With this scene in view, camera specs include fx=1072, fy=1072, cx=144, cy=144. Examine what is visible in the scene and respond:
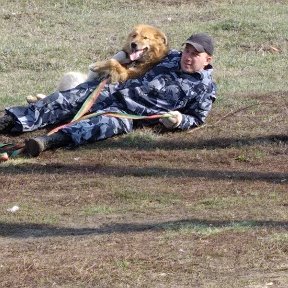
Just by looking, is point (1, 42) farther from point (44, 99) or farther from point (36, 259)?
point (36, 259)

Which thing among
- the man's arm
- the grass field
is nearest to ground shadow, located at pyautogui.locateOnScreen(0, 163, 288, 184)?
the grass field

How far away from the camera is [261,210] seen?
6.28 metres

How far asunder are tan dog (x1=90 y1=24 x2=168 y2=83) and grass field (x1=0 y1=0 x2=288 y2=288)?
0.60 metres

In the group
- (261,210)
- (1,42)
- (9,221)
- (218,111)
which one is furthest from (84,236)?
(1,42)

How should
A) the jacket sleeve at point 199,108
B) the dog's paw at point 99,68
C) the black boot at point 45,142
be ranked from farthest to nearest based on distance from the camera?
the dog's paw at point 99,68
the jacket sleeve at point 199,108
the black boot at point 45,142

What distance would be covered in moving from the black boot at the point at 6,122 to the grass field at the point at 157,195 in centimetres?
10

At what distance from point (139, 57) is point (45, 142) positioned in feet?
4.68

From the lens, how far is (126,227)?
599 centimetres

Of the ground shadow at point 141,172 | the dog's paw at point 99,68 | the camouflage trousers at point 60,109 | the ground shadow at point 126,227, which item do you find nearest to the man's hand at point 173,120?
the camouflage trousers at point 60,109

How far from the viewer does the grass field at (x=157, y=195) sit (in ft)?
16.3

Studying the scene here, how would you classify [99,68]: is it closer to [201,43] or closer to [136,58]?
[136,58]

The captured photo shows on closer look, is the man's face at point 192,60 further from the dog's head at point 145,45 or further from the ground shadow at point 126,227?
the ground shadow at point 126,227

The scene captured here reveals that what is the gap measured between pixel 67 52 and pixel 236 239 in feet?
24.9

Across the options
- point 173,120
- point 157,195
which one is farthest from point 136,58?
point 157,195
